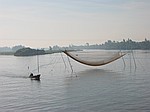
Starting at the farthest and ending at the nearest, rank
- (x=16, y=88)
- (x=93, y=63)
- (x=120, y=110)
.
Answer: (x=93, y=63)
(x=16, y=88)
(x=120, y=110)

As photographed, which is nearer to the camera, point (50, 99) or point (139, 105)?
point (139, 105)

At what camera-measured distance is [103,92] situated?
25.4 metres

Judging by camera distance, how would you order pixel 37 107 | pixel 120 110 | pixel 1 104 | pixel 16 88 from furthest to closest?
pixel 16 88 → pixel 1 104 → pixel 37 107 → pixel 120 110

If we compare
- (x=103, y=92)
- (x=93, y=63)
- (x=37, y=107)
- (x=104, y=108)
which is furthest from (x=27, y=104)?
(x=93, y=63)

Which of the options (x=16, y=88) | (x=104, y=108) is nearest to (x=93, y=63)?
(x=16, y=88)

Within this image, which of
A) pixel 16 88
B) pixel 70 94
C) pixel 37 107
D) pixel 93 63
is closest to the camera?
pixel 37 107

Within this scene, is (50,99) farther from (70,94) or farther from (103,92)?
(103,92)

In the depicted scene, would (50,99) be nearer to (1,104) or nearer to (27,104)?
(27,104)

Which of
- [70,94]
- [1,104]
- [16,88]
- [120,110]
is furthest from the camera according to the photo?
[16,88]

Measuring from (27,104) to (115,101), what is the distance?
20.2ft

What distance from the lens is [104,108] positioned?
63.0 feet

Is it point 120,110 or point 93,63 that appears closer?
point 120,110

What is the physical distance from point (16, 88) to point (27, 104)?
8536 millimetres

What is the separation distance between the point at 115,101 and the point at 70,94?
4673 millimetres
